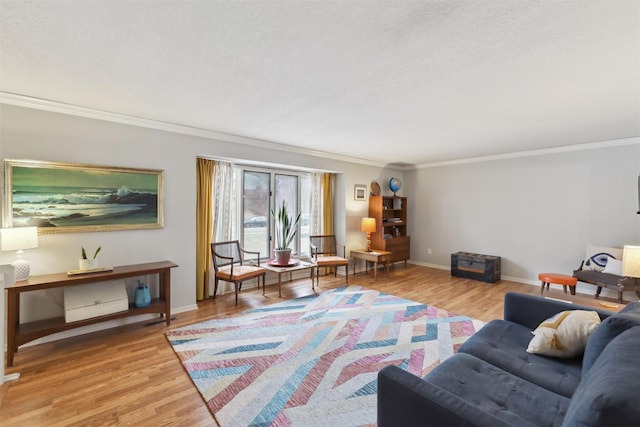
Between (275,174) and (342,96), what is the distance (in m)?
2.86

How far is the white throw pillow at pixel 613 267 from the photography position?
3.98 m

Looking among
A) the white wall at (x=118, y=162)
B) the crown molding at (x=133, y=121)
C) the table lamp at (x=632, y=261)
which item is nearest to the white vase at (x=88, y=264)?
the white wall at (x=118, y=162)

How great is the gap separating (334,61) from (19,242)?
316cm

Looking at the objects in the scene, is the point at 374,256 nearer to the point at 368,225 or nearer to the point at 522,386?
the point at 368,225

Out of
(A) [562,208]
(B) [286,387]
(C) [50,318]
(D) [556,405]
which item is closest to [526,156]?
(A) [562,208]

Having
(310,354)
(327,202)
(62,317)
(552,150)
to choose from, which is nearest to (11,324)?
(62,317)

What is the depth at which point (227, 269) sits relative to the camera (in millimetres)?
4223

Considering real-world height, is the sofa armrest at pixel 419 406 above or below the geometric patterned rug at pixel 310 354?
above

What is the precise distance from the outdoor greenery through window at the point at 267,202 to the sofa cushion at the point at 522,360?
12.6 feet

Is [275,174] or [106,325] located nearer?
[106,325]

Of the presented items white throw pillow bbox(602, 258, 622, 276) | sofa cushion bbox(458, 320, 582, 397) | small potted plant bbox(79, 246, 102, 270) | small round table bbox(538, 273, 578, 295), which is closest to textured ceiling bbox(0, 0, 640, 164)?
small potted plant bbox(79, 246, 102, 270)

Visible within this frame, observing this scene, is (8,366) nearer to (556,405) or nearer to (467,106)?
(556,405)

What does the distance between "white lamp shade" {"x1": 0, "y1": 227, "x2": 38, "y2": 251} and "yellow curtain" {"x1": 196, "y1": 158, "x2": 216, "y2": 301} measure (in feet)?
6.12

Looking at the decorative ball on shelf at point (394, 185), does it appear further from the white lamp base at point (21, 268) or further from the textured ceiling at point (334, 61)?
the white lamp base at point (21, 268)
